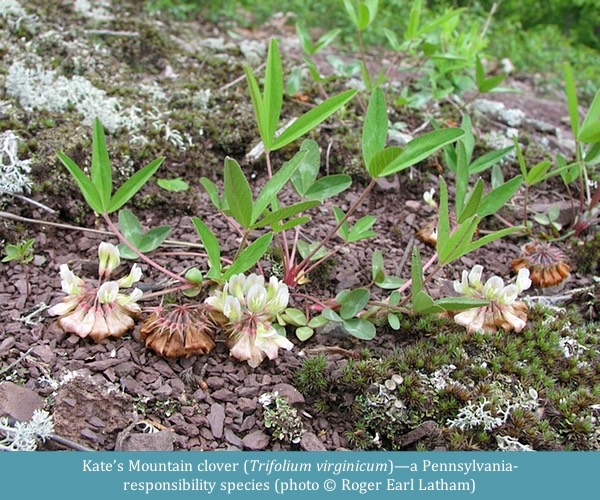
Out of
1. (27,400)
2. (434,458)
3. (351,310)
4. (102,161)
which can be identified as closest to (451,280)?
(351,310)

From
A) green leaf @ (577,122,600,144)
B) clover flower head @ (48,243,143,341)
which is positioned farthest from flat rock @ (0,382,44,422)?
green leaf @ (577,122,600,144)

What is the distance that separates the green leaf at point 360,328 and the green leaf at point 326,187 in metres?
0.35

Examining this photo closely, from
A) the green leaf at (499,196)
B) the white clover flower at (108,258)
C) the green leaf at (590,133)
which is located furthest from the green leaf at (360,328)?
the green leaf at (590,133)

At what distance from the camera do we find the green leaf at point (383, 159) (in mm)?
1534

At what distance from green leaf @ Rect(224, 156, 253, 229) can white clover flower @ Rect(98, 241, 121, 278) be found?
1.24ft

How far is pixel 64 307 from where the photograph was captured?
1.62 meters

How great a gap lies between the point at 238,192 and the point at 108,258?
0.45 m

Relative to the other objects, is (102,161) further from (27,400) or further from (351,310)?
(351,310)

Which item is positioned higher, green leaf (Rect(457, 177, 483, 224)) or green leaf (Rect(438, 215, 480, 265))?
green leaf (Rect(457, 177, 483, 224))

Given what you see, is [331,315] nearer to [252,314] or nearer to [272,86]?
[252,314]

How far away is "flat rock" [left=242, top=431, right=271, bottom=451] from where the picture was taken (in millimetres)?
1460

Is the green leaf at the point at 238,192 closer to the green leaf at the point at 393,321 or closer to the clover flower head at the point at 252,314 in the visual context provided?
the clover flower head at the point at 252,314

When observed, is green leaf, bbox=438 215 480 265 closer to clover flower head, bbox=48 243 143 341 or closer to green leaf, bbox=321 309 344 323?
green leaf, bbox=321 309 344 323

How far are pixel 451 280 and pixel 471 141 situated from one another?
45 centimetres
